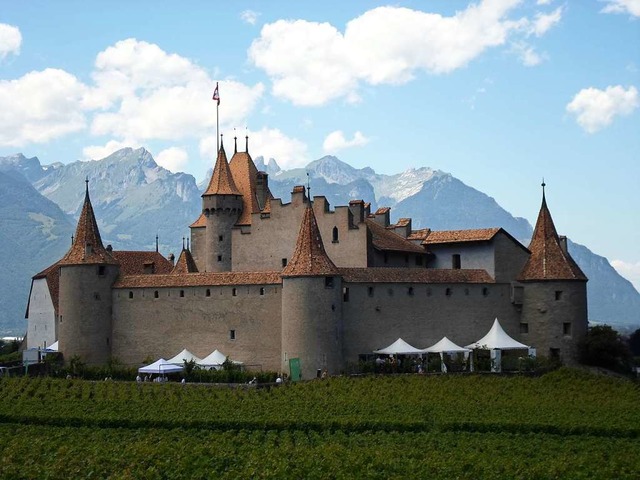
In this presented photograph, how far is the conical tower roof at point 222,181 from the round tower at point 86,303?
10.4m

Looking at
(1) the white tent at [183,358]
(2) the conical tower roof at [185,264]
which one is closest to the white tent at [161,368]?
(1) the white tent at [183,358]

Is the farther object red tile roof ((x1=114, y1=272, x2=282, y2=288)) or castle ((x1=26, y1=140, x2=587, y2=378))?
red tile roof ((x1=114, y1=272, x2=282, y2=288))

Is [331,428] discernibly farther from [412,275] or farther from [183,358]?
[412,275]

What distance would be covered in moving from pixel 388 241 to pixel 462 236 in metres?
4.90

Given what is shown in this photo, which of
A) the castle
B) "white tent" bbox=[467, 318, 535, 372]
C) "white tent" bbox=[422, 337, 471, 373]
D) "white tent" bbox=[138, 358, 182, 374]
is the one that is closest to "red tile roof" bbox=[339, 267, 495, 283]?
the castle

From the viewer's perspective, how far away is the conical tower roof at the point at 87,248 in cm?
7019

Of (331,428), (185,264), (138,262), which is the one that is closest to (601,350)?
(331,428)

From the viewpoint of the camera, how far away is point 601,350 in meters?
69.0

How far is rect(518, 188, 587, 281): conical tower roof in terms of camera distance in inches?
2763

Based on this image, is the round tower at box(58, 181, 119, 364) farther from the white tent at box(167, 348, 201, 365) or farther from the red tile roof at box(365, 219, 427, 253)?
the red tile roof at box(365, 219, 427, 253)

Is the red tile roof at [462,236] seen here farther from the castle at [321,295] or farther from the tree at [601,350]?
the tree at [601,350]

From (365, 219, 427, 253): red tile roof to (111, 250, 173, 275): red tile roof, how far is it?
56.6 ft

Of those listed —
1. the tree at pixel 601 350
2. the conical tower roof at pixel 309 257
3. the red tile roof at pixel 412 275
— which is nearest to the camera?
the conical tower roof at pixel 309 257

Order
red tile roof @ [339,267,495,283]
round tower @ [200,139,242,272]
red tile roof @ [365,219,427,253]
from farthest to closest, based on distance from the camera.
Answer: round tower @ [200,139,242,272]
red tile roof @ [365,219,427,253]
red tile roof @ [339,267,495,283]
